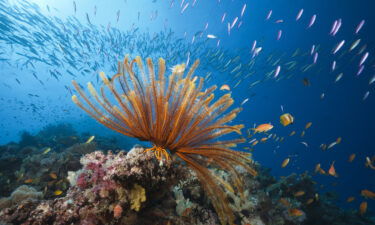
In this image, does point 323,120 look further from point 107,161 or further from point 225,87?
point 107,161

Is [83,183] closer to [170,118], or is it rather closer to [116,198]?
[116,198]

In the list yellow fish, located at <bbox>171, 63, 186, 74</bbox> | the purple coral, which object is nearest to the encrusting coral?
yellow fish, located at <bbox>171, 63, 186, 74</bbox>

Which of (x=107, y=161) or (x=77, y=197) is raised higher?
(x=107, y=161)

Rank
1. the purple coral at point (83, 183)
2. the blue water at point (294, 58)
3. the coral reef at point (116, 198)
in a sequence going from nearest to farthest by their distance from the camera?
the coral reef at point (116, 198)
the purple coral at point (83, 183)
the blue water at point (294, 58)

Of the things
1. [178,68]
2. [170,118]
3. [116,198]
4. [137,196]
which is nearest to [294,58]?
[178,68]

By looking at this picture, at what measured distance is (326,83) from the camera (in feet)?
188

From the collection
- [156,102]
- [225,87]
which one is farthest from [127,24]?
[156,102]

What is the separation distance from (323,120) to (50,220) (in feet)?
299

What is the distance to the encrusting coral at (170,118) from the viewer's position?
2.78m

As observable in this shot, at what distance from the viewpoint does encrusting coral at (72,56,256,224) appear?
2.78 meters

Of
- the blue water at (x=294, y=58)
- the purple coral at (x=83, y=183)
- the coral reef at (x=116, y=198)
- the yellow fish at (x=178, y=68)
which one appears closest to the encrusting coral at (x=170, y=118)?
the yellow fish at (x=178, y=68)

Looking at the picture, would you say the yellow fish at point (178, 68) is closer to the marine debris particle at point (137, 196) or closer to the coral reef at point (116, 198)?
the coral reef at point (116, 198)

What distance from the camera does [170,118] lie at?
2.87 meters

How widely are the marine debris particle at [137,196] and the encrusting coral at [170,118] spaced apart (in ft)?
1.65
